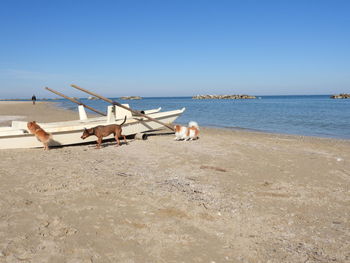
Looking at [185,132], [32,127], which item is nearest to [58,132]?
[32,127]

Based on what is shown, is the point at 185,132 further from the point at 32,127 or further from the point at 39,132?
the point at 32,127

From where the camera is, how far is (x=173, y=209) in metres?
4.39

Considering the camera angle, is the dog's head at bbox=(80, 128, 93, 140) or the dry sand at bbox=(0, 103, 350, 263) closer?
the dry sand at bbox=(0, 103, 350, 263)

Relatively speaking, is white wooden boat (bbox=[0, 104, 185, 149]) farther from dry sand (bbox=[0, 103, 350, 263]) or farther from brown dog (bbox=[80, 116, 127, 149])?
dry sand (bbox=[0, 103, 350, 263])

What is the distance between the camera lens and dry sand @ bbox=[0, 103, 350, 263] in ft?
10.6

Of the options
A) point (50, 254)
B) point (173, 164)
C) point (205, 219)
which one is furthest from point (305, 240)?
point (173, 164)

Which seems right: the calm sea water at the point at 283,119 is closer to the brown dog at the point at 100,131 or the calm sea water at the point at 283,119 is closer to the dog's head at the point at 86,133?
the brown dog at the point at 100,131

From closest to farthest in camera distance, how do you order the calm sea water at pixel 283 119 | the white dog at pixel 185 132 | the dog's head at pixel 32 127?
the dog's head at pixel 32 127
the white dog at pixel 185 132
the calm sea water at pixel 283 119

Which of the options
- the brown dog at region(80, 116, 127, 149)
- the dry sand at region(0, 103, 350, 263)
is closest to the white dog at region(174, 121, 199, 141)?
the brown dog at region(80, 116, 127, 149)

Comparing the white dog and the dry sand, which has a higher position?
the white dog

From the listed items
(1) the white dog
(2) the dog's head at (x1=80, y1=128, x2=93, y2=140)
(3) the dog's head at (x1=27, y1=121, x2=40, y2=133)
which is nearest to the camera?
(3) the dog's head at (x1=27, y1=121, x2=40, y2=133)

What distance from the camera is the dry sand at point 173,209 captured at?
10.6 ft

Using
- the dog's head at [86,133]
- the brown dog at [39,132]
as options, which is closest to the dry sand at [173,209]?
the brown dog at [39,132]

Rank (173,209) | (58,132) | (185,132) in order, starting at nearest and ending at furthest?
(173,209), (58,132), (185,132)
